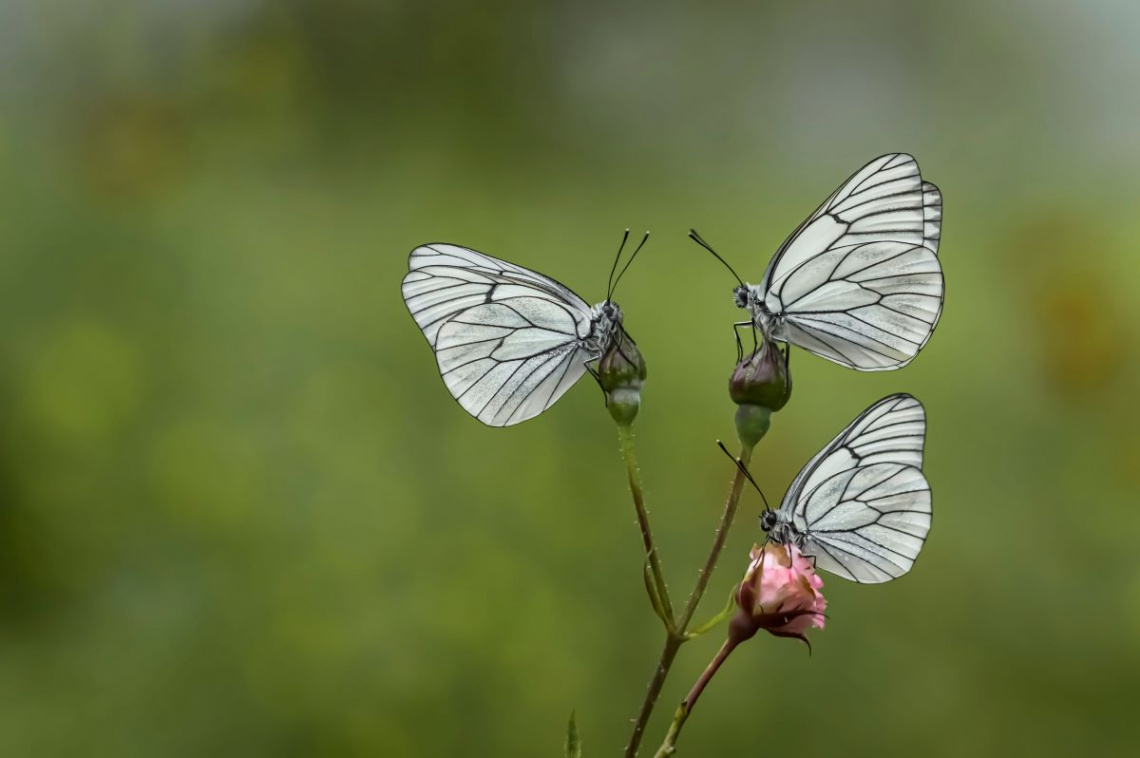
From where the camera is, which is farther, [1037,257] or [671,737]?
[1037,257]

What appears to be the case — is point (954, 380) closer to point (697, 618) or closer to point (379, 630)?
point (697, 618)

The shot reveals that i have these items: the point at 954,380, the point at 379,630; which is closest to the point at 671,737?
the point at 379,630

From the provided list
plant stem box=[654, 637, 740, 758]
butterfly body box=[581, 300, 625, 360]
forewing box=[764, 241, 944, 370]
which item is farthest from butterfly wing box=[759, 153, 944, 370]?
plant stem box=[654, 637, 740, 758]

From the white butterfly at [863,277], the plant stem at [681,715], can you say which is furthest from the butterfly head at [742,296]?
the plant stem at [681,715]

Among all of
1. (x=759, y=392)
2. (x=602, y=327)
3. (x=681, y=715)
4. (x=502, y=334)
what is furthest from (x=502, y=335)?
(x=681, y=715)

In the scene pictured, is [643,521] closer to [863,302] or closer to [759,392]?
[759,392]

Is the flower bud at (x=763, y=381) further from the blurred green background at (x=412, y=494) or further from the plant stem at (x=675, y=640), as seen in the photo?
the blurred green background at (x=412, y=494)

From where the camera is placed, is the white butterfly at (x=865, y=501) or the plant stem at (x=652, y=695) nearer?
the plant stem at (x=652, y=695)

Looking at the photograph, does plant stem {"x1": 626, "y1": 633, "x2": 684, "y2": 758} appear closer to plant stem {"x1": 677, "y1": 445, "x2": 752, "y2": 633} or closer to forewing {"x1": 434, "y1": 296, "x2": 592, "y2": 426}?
plant stem {"x1": 677, "y1": 445, "x2": 752, "y2": 633}
